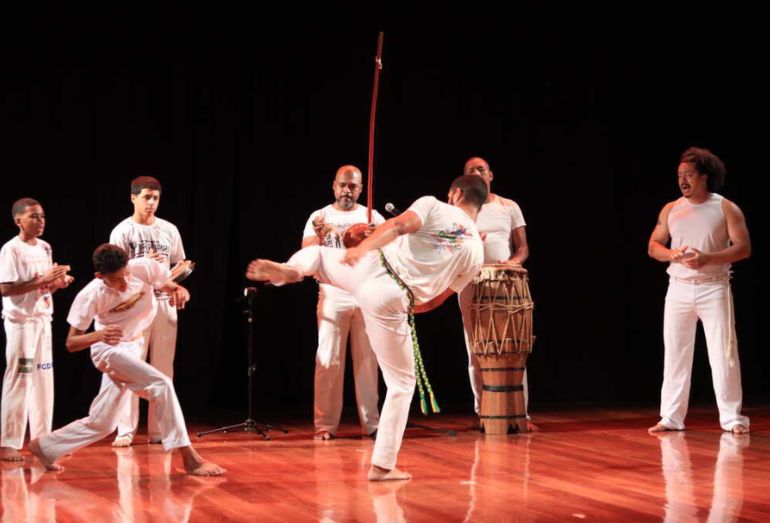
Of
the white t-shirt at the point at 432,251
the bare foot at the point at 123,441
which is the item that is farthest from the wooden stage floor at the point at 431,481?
the white t-shirt at the point at 432,251

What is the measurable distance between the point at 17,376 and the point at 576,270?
468 centimetres

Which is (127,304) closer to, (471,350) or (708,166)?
(471,350)

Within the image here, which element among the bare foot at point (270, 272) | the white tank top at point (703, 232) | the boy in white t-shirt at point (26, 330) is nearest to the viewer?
the bare foot at point (270, 272)

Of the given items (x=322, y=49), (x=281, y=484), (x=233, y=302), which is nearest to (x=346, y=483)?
(x=281, y=484)

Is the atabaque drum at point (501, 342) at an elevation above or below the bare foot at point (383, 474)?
above

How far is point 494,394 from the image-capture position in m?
6.49

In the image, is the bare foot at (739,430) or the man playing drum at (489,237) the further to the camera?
the man playing drum at (489,237)

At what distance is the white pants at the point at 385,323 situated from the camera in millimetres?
4750

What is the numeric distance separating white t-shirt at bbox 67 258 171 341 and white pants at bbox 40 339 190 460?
0.44 feet

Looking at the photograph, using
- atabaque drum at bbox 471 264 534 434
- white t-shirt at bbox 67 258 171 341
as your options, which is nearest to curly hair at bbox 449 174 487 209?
atabaque drum at bbox 471 264 534 434

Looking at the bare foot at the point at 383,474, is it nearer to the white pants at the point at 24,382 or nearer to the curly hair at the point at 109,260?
the curly hair at the point at 109,260

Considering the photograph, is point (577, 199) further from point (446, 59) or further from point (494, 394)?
point (494, 394)

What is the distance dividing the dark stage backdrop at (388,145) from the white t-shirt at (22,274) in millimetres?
1388

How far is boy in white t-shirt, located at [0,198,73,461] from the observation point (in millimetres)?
5637
